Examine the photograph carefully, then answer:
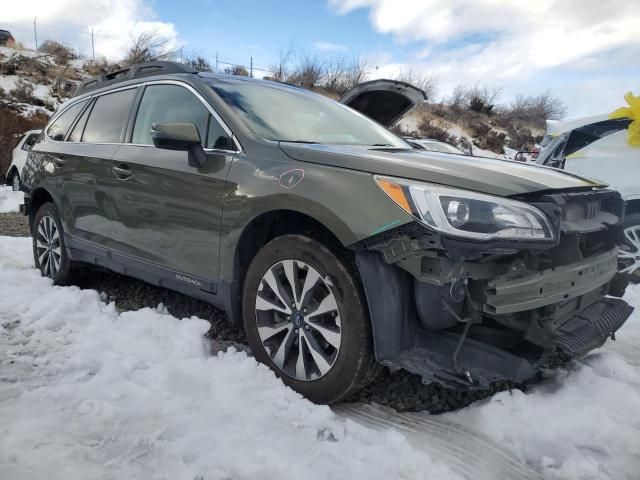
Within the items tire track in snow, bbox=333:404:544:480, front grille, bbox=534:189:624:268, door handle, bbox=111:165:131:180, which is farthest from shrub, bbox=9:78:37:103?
front grille, bbox=534:189:624:268

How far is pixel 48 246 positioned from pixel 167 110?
2.02 meters

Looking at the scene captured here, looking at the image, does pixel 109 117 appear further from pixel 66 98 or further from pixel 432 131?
pixel 432 131

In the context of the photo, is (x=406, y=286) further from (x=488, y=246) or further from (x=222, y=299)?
(x=222, y=299)

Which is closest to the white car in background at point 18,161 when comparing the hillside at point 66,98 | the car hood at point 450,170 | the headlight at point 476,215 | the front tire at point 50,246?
the hillside at point 66,98

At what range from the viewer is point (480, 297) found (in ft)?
6.64

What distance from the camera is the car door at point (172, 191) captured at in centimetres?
270

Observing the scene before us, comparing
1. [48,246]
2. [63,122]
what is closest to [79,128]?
[63,122]

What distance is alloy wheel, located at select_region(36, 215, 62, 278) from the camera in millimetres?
4203

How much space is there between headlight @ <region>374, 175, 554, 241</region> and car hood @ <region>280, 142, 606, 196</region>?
0.06 meters

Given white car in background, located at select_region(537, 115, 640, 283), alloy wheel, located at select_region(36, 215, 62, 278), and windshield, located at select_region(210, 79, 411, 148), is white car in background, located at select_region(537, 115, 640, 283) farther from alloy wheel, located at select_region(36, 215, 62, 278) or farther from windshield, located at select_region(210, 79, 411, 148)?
alloy wheel, located at select_region(36, 215, 62, 278)

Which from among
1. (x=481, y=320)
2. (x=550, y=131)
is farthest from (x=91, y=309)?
(x=550, y=131)

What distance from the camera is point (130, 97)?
356cm

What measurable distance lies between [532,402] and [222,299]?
5.47 ft

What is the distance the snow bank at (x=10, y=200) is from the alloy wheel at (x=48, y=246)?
6.12m
